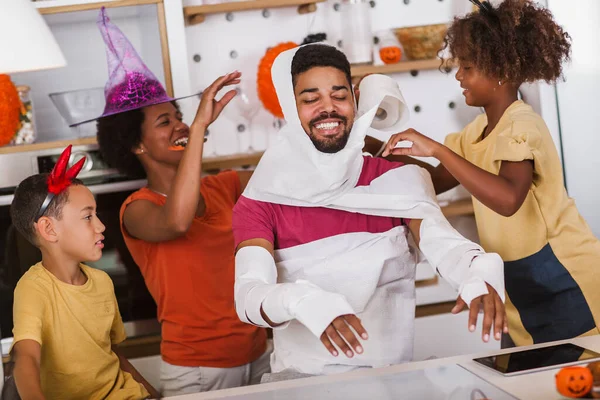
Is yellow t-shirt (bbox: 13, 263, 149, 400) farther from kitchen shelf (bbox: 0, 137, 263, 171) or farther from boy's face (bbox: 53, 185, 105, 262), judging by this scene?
kitchen shelf (bbox: 0, 137, 263, 171)

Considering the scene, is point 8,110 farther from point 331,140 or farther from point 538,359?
point 538,359

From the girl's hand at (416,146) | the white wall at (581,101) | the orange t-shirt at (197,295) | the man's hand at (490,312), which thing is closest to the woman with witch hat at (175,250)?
the orange t-shirt at (197,295)

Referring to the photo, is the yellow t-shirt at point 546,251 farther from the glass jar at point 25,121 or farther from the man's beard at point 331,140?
the glass jar at point 25,121

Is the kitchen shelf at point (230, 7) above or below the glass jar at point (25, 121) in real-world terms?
above

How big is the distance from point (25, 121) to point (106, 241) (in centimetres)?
45

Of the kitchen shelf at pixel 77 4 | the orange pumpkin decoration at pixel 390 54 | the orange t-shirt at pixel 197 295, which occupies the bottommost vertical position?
the orange t-shirt at pixel 197 295

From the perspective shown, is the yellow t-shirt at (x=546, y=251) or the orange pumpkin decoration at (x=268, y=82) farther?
the orange pumpkin decoration at (x=268, y=82)

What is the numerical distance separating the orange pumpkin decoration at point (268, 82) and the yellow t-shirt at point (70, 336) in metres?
0.91

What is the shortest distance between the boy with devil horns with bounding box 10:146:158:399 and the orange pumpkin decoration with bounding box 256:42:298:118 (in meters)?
0.80

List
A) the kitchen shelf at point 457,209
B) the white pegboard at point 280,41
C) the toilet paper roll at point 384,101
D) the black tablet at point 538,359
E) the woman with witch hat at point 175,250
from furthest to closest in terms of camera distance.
Answer: the white pegboard at point 280,41, the kitchen shelf at point 457,209, the woman with witch hat at point 175,250, the toilet paper roll at point 384,101, the black tablet at point 538,359

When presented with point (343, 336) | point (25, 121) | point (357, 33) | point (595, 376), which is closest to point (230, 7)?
point (357, 33)

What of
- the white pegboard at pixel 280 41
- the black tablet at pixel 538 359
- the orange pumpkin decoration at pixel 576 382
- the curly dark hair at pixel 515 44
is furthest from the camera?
the white pegboard at pixel 280 41

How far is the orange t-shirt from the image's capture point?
2.14 meters

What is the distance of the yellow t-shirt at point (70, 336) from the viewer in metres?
1.72
